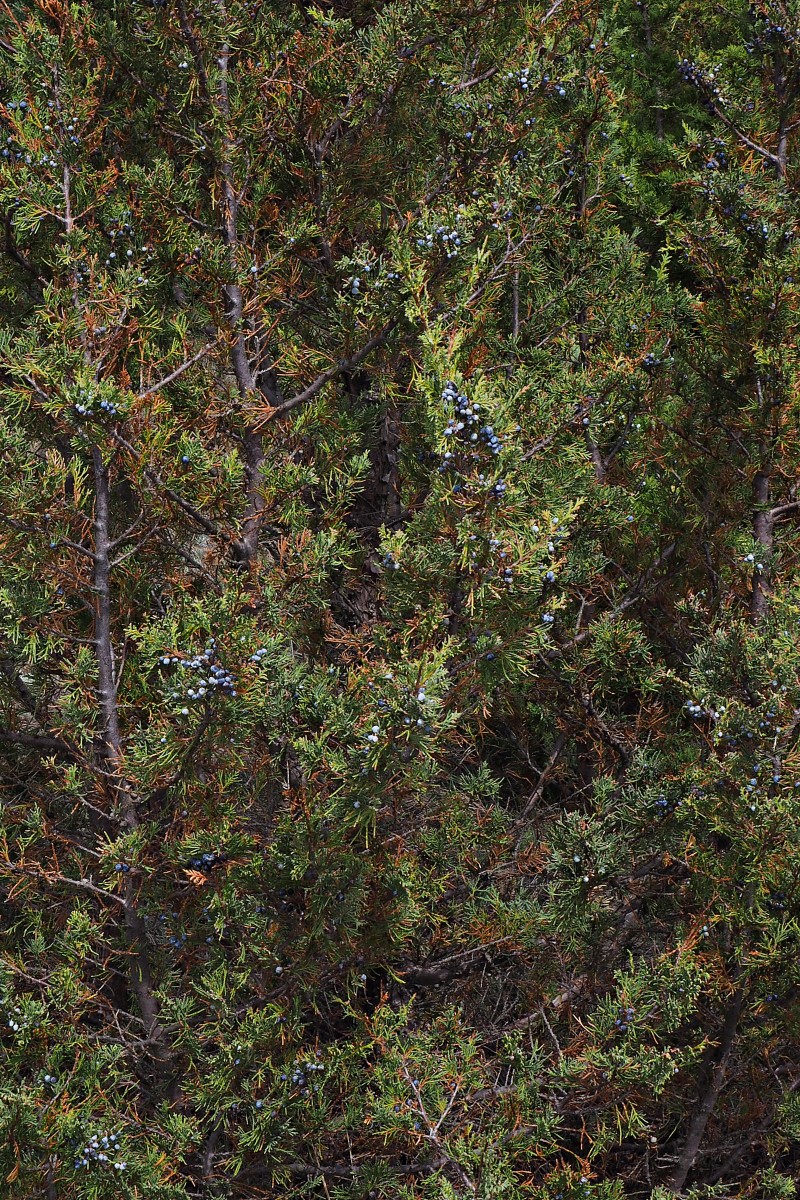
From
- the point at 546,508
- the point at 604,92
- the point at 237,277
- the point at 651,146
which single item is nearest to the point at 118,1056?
the point at 546,508

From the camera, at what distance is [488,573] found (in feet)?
9.89

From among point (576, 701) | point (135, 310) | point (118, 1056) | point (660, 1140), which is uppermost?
point (135, 310)

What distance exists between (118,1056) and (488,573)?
69.4 inches

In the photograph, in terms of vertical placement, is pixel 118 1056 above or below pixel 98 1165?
above

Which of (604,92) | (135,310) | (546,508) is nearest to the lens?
(546,508)

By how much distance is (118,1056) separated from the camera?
130 inches

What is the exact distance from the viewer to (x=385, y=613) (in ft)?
10.9

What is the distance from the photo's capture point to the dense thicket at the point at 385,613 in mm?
3201

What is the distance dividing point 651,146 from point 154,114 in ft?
13.7

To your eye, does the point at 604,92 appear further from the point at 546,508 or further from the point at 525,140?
the point at 546,508

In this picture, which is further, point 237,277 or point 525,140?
point 525,140

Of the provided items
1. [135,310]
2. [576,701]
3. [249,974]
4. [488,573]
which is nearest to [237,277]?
[135,310]

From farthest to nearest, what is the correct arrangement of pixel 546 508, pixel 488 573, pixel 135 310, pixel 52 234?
pixel 135 310
pixel 52 234
pixel 546 508
pixel 488 573

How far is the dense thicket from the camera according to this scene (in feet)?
10.5
